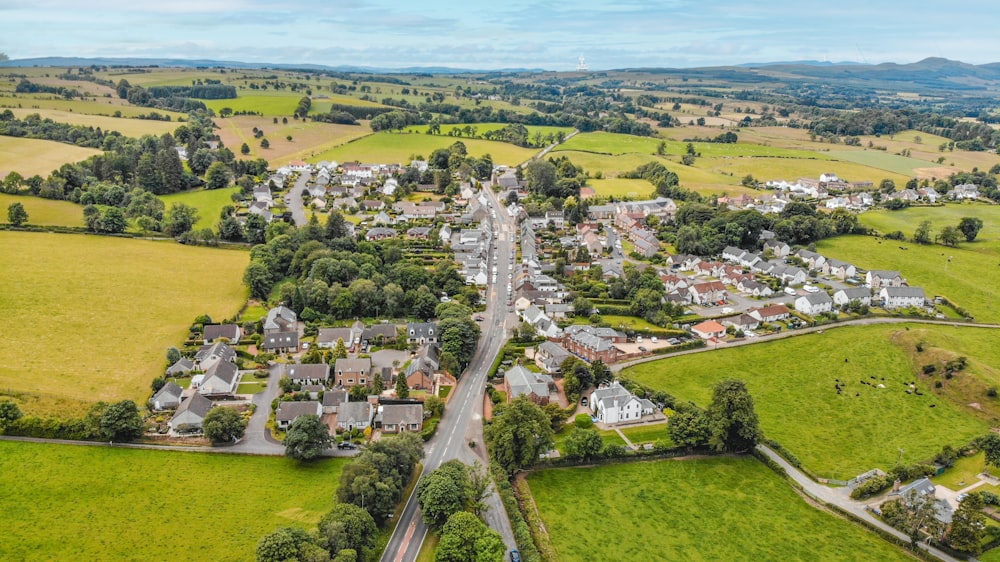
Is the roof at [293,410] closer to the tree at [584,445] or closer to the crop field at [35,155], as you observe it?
the tree at [584,445]

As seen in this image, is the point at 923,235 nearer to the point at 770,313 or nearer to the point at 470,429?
the point at 770,313

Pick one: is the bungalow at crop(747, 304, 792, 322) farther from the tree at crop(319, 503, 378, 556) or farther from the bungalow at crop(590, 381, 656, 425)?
the tree at crop(319, 503, 378, 556)

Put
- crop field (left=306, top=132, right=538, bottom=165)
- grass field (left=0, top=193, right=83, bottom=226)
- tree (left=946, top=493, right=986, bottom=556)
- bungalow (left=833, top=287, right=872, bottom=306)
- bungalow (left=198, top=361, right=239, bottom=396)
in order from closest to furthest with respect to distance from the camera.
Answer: tree (left=946, top=493, right=986, bottom=556) → bungalow (left=198, top=361, right=239, bottom=396) → bungalow (left=833, top=287, right=872, bottom=306) → grass field (left=0, top=193, right=83, bottom=226) → crop field (left=306, top=132, right=538, bottom=165)

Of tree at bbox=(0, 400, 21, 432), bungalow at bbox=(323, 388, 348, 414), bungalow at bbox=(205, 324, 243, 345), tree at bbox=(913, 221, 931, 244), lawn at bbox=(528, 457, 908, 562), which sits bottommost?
lawn at bbox=(528, 457, 908, 562)

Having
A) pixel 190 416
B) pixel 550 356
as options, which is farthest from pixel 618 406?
pixel 190 416

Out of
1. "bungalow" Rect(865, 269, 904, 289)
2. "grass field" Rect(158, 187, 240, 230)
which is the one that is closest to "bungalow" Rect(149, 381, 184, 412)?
"grass field" Rect(158, 187, 240, 230)

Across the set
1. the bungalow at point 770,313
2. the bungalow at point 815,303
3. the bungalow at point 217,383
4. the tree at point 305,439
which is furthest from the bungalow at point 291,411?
the bungalow at point 815,303
